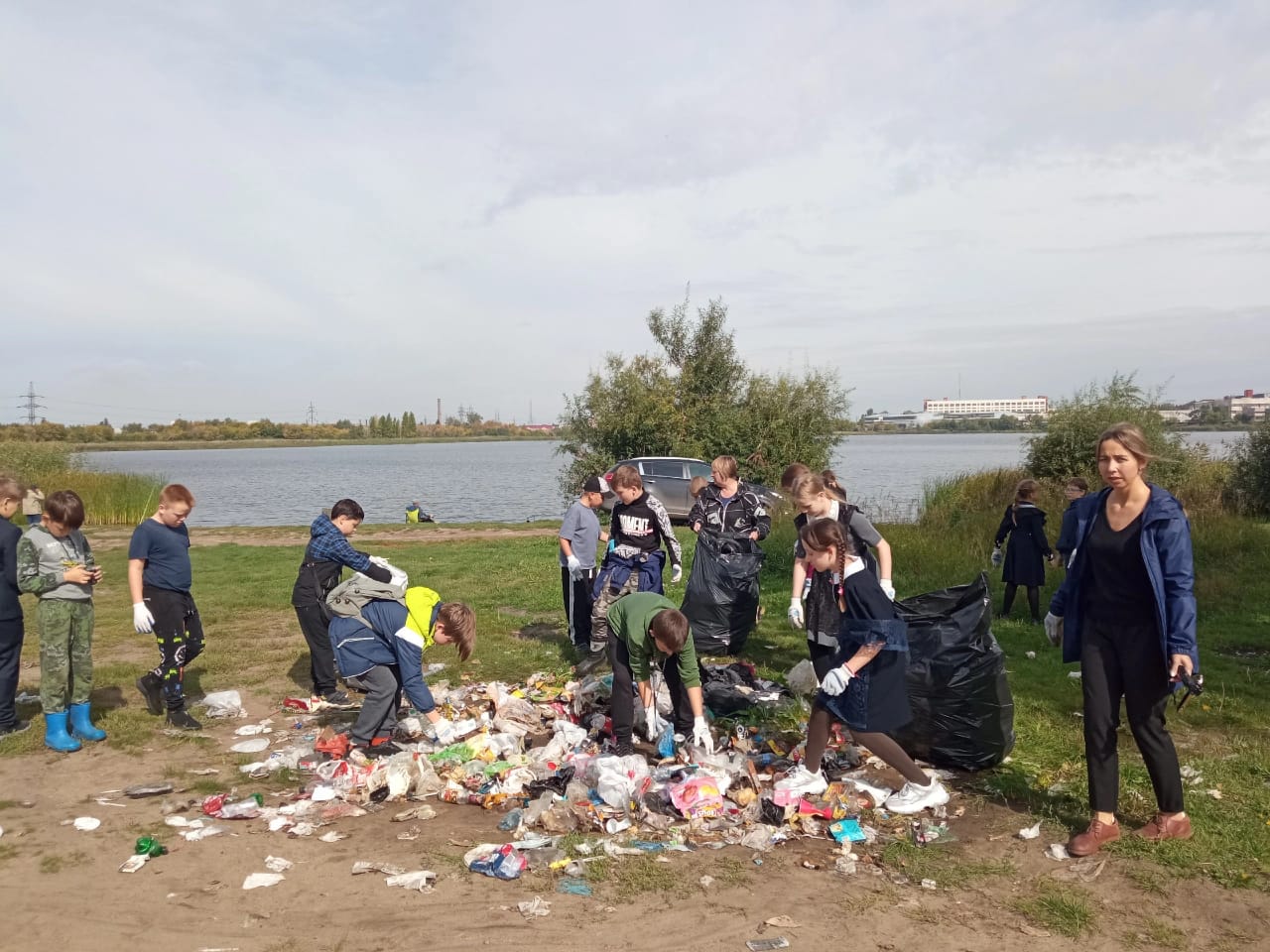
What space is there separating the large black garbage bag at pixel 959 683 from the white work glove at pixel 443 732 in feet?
9.32

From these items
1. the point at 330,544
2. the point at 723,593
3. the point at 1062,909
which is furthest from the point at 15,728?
the point at 1062,909

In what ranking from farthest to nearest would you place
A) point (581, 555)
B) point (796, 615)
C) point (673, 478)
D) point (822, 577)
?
point (673, 478)
point (581, 555)
point (796, 615)
point (822, 577)

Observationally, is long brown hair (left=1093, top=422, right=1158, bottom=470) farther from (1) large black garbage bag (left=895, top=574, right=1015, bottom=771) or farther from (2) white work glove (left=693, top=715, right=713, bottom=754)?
(2) white work glove (left=693, top=715, right=713, bottom=754)

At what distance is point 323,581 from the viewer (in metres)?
6.80

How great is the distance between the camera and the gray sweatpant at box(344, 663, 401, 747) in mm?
5488

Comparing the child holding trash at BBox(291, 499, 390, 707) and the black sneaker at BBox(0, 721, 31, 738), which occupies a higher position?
the child holding trash at BBox(291, 499, 390, 707)

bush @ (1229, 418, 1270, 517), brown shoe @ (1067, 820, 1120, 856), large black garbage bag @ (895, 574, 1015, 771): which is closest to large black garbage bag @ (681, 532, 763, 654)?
large black garbage bag @ (895, 574, 1015, 771)

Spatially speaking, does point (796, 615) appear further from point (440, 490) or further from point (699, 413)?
point (440, 490)

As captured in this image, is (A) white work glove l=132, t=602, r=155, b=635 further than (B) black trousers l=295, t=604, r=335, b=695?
No

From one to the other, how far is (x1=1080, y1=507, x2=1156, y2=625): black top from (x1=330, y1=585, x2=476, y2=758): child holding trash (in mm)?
3385

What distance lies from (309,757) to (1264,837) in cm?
524

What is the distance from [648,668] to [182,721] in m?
3.51

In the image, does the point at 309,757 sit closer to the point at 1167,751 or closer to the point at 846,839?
the point at 846,839

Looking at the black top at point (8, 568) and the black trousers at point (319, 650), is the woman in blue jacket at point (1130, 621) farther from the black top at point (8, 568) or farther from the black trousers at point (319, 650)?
the black top at point (8, 568)
